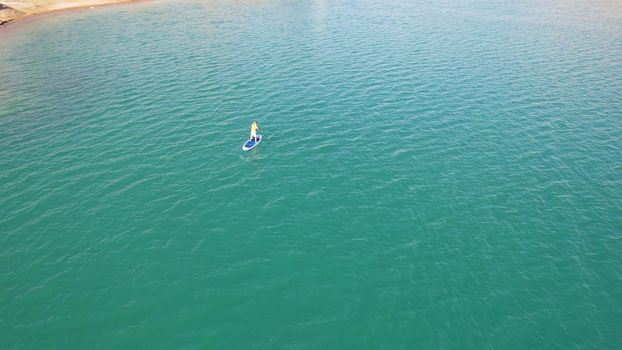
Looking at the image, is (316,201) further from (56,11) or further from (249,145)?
(56,11)

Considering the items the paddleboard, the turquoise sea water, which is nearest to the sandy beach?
the turquoise sea water

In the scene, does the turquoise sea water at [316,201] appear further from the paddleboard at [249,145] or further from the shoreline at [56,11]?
the shoreline at [56,11]

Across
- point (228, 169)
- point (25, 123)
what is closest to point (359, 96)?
point (228, 169)

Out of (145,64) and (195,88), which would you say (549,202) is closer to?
(195,88)

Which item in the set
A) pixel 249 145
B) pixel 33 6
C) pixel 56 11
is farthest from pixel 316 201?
pixel 33 6

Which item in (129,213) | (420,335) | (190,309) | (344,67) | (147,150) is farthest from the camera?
(344,67)

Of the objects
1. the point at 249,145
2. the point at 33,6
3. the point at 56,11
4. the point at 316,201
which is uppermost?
the point at 33,6
